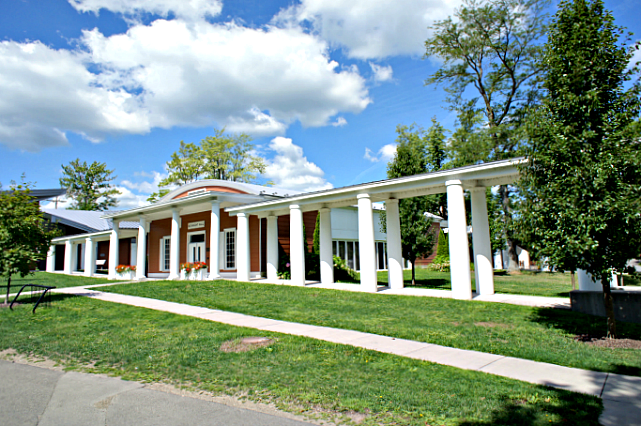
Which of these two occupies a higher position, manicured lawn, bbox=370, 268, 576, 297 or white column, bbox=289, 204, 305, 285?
white column, bbox=289, 204, 305, 285

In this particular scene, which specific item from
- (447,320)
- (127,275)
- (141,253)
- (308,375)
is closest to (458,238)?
(447,320)

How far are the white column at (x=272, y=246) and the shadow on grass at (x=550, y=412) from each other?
54.3 feet

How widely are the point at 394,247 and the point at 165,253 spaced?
706 inches

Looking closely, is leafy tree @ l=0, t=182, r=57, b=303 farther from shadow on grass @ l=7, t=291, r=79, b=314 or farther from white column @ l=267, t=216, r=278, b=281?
white column @ l=267, t=216, r=278, b=281

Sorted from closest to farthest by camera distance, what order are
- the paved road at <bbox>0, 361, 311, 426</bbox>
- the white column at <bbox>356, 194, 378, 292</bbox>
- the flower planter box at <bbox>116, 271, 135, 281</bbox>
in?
the paved road at <bbox>0, 361, 311, 426</bbox> → the white column at <bbox>356, 194, 378, 292</bbox> → the flower planter box at <bbox>116, 271, 135, 281</bbox>

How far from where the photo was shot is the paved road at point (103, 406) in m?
4.25

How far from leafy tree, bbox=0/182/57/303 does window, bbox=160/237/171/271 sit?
14.3 metres

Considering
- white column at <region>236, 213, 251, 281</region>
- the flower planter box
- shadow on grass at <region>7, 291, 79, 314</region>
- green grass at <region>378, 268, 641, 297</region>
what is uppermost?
white column at <region>236, 213, 251, 281</region>

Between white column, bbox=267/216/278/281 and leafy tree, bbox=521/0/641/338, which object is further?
white column, bbox=267/216/278/281

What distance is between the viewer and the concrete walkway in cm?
454

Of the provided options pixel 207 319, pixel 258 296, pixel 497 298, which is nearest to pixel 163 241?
pixel 258 296

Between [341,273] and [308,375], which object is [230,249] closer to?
[341,273]

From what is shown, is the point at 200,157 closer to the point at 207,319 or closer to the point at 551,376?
the point at 207,319

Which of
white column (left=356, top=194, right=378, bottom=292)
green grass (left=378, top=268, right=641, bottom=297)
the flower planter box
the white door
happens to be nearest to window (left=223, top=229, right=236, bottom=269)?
the white door
